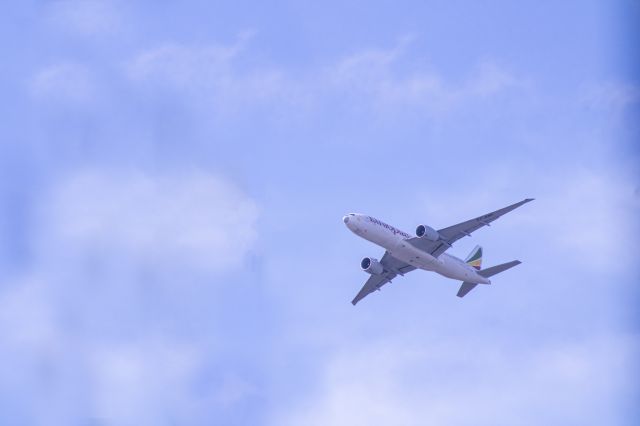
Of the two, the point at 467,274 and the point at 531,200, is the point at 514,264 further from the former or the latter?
the point at 531,200

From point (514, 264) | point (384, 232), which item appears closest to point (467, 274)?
point (514, 264)

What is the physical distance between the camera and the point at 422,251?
10306cm

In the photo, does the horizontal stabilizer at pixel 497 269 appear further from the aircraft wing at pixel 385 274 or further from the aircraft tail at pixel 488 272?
the aircraft wing at pixel 385 274

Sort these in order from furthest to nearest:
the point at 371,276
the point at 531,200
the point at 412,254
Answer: the point at 371,276, the point at 412,254, the point at 531,200

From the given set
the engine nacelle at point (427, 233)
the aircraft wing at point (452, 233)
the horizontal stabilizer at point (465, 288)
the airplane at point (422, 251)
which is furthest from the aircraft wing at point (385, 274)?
the engine nacelle at point (427, 233)

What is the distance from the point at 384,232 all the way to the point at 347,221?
13.6 ft

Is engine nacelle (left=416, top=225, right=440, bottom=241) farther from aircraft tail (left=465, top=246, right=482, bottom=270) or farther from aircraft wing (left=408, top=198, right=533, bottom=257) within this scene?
aircraft tail (left=465, top=246, right=482, bottom=270)

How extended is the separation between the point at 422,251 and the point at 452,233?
3458 millimetres

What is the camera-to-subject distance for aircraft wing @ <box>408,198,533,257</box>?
331 feet

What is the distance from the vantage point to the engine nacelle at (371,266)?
111125mm

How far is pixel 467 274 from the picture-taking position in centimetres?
10800

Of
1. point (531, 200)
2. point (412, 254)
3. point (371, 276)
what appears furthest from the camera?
point (371, 276)

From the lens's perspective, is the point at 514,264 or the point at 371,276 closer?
the point at 514,264

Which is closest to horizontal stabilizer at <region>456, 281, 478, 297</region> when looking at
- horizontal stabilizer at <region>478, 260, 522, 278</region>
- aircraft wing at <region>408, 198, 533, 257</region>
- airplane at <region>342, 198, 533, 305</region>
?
airplane at <region>342, 198, 533, 305</region>
